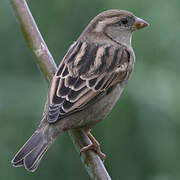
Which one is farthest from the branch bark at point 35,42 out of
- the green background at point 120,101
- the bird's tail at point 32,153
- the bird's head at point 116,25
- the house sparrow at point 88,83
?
the green background at point 120,101

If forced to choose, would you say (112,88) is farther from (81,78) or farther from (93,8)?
(93,8)

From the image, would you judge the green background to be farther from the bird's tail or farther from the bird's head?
the bird's tail

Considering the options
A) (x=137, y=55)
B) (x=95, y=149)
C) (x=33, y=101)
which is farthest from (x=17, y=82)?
(x=95, y=149)

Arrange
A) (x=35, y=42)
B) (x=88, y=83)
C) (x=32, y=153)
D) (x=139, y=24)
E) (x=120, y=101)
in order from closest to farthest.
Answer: (x=32, y=153) < (x=35, y=42) < (x=88, y=83) < (x=139, y=24) < (x=120, y=101)

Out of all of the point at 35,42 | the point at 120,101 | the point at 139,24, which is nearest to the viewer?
the point at 35,42

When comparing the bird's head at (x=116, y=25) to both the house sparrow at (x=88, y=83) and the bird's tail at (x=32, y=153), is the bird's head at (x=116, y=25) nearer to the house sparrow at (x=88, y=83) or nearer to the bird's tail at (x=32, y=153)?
the house sparrow at (x=88, y=83)

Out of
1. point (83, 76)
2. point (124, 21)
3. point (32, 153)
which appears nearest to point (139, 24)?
point (124, 21)

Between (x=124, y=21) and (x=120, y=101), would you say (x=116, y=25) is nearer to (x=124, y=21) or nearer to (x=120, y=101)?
(x=124, y=21)

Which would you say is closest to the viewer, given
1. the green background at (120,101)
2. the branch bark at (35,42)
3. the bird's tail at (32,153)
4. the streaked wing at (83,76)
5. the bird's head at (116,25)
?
the bird's tail at (32,153)
